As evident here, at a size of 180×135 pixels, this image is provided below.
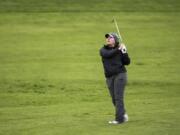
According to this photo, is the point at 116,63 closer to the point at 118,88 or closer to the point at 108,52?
the point at 108,52

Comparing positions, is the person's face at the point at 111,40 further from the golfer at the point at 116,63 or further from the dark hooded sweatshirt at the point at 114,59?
the dark hooded sweatshirt at the point at 114,59

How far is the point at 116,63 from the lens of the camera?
14969 millimetres

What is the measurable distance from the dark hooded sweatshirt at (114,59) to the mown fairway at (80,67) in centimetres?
122

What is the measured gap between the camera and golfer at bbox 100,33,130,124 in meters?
14.8

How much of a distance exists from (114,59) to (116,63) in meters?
0.10

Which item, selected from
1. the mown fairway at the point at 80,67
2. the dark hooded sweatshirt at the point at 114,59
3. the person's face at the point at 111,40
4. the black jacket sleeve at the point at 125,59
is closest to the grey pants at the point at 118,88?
the dark hooded sweatshirt at the point at 114,59

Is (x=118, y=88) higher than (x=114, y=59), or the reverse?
(x=114, y=59)

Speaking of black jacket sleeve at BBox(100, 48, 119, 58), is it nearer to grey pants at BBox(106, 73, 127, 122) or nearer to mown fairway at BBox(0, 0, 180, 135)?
grey pants at BBox(106, 73, 127, 122)

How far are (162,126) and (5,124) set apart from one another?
3.59 metres

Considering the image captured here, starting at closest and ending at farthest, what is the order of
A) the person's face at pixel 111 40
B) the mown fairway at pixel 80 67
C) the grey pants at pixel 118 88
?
the person's face at pixel 111 40 < the grey pants at pixel 118 88 < the mown fairway at pixel 80 67

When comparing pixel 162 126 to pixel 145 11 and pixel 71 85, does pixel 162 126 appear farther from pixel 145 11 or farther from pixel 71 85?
pixel 145 11

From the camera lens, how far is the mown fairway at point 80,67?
16000 mm

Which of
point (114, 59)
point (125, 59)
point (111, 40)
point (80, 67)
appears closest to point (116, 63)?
point (114, 59)

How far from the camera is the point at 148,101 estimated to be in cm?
2061
